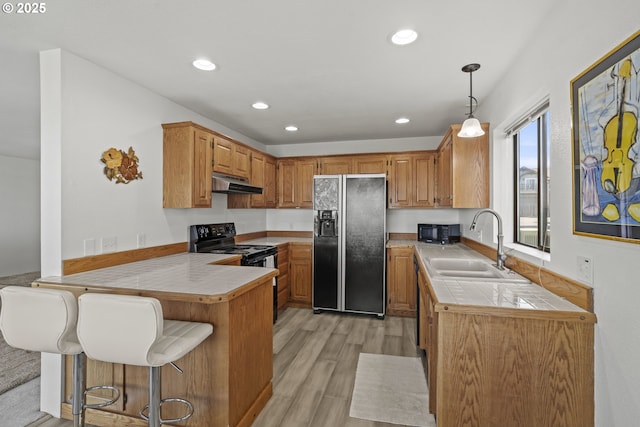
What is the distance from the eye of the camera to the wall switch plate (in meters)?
1.32

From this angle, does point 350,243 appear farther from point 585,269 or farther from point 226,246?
point 585,269

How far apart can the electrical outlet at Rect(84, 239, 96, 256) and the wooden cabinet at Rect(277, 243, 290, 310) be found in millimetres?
2104

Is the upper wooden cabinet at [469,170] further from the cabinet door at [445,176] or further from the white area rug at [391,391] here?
the white area rug at [391,391]

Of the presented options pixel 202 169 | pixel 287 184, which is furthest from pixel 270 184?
pixel 202 169

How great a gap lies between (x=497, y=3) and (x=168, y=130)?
2737mm

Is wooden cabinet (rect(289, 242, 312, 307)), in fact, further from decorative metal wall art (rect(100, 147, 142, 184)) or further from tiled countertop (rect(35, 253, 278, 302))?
decorative metal wall art (rect(100, 147, 142, 184))

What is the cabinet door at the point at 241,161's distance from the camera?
3.50 metres

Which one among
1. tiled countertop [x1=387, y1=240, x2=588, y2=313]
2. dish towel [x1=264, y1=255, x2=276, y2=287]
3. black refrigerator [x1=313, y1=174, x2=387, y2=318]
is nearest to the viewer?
tiled countertop [x1=387, y1=240, x2=588, y2=313]

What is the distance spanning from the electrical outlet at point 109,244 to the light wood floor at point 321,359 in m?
1.14

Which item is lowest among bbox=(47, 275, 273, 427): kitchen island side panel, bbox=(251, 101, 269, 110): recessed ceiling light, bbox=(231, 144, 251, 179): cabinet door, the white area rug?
the white area rug

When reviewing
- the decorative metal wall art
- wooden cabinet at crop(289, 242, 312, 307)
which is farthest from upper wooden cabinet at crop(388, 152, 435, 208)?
the decorative metal wall art

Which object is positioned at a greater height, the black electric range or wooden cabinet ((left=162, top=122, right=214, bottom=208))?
wooden cabinet ((left=162, top=122, right=214, bottom=208))

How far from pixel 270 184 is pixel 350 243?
152 centimetres

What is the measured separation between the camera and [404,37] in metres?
1.87
